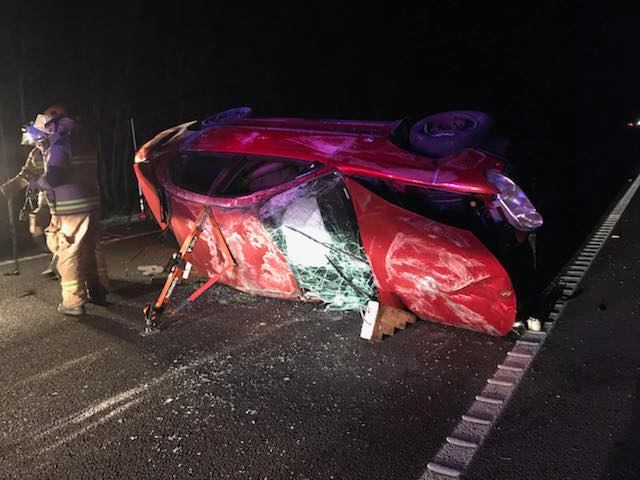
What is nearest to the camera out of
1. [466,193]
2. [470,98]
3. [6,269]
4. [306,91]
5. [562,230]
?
[466,193]

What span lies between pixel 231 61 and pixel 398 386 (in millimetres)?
12557

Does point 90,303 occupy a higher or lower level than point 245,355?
lower

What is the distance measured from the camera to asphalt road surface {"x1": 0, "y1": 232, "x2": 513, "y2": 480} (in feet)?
8.32

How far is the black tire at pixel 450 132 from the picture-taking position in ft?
11.3

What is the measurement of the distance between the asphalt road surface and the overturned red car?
342mm

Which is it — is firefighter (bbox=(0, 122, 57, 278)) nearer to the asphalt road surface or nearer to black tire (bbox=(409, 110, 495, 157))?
the asphalt road surface

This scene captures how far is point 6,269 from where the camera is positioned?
6336 millimetres

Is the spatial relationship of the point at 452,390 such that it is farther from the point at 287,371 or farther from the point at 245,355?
the point at 245,355

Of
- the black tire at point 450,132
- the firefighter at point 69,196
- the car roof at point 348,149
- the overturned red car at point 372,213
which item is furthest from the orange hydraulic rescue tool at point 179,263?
the black tire at point 450,132

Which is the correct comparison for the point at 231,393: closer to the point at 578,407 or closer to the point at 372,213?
the point at 372,213

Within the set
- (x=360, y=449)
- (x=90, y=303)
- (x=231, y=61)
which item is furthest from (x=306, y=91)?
(x=360, y=449)

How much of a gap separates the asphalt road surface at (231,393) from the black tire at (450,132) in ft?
4.74

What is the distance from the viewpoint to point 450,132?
138 inches

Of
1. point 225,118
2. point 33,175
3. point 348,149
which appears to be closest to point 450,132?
point 348,149
